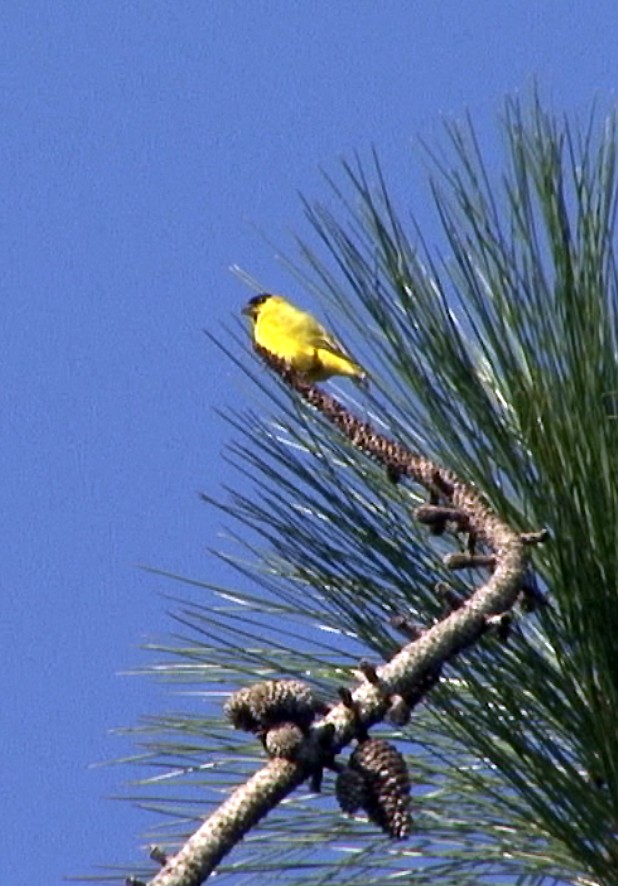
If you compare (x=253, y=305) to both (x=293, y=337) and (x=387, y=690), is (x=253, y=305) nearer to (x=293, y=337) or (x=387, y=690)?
(x=293, y=337)

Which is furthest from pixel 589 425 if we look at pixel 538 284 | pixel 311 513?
pixel 311 513

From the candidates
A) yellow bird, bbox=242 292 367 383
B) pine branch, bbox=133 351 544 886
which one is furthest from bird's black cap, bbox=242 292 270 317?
pine branch, bbox=133 351 544 886

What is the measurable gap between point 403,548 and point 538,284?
15.8 inches

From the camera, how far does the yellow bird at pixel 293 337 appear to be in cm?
410

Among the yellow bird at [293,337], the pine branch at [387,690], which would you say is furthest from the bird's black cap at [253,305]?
the pine branch at [387,690]

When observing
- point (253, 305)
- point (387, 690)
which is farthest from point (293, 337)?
point (387, 690)

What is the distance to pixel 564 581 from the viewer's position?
2.22 metres

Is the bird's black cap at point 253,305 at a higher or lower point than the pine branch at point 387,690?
higher

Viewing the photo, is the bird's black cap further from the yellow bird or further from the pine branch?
the pine branch

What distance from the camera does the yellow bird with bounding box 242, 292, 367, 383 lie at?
161 inches

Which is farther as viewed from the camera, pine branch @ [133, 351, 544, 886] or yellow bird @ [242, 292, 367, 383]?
yellow bird @ [242, 292, 367, 383]

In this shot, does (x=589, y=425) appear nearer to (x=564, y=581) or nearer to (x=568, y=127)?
(x=564, y=581)

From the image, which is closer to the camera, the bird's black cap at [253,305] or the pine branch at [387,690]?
the pine branch at [387,690]

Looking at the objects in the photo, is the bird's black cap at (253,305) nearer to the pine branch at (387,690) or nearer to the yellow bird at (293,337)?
the yellow bird at (293,337)
